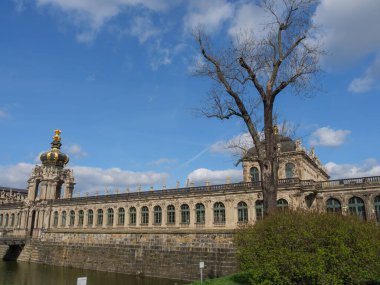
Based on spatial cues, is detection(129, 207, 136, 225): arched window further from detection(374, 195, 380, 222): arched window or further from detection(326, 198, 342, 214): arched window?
detection(374, 195, 380, 222): arched window

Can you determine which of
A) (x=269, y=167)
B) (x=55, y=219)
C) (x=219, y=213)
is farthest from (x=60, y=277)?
(x=269, y=167)

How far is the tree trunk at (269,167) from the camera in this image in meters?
19.0

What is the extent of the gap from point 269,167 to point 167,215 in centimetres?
2509

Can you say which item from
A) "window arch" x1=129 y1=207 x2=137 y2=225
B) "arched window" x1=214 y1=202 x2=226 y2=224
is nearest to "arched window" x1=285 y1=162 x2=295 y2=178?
"arched window" x1=214 y1=202 x2=226 y2=224

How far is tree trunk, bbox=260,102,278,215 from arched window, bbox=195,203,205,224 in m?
21.0

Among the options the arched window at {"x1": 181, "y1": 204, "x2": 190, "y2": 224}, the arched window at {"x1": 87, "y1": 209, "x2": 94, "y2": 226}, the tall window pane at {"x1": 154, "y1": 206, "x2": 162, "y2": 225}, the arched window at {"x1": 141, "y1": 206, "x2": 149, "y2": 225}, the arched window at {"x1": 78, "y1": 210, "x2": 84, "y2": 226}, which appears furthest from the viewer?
the arched window at {"x1": 78, "y1": 210, "x2": 84, "y2": 226}

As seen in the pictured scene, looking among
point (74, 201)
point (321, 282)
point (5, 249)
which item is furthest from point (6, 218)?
point (321, 282)

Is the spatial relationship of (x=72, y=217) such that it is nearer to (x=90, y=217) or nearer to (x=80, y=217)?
(x=80, y=217)

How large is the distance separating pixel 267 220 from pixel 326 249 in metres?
2.77

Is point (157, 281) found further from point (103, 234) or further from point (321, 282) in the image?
point (321, 282)

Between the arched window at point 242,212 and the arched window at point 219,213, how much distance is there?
1.72 meters

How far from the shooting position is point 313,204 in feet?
117

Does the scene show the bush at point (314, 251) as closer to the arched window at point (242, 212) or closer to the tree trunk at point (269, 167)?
the tree trunk at point (269, 167)

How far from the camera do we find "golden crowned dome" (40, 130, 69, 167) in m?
60.1
